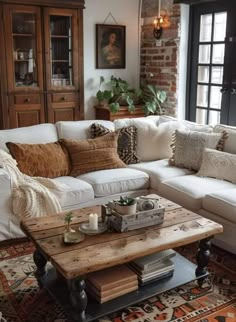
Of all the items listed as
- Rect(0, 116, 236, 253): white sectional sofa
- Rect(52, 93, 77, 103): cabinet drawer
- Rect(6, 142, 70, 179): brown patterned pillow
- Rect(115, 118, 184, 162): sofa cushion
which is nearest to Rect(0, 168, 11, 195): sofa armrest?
Rect(0, 116, 236, 253): white sectional sofa

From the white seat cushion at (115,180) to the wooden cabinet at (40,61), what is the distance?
171 centimetres

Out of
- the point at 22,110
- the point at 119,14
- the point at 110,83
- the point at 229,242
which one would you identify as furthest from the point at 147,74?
the point at 229,242

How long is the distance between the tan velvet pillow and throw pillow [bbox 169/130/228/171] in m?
0.52

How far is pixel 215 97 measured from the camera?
470cm

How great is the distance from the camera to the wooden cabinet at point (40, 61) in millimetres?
4504

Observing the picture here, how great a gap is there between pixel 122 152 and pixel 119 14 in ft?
7.95

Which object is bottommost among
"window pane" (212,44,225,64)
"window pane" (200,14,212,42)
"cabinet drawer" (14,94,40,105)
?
"cabinet drawer" (14,94,40,105)

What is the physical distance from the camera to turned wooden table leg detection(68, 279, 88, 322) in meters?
1.95

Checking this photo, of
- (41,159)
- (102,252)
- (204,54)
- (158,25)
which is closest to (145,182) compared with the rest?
(41,159)

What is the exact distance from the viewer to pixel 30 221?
2.34m

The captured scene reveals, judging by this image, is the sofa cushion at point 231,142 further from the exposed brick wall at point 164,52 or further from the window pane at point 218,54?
the exposed brick wall at point 164,52

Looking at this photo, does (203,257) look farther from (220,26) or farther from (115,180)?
(220,26)

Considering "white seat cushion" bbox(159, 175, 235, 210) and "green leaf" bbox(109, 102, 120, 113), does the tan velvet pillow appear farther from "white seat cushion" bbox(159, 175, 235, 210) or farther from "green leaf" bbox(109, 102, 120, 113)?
"green leaf" bbox(109, 102, 120, 113)

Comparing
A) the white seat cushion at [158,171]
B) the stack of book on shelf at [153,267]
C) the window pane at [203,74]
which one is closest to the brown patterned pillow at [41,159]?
the white seat cushion at [158,171]
